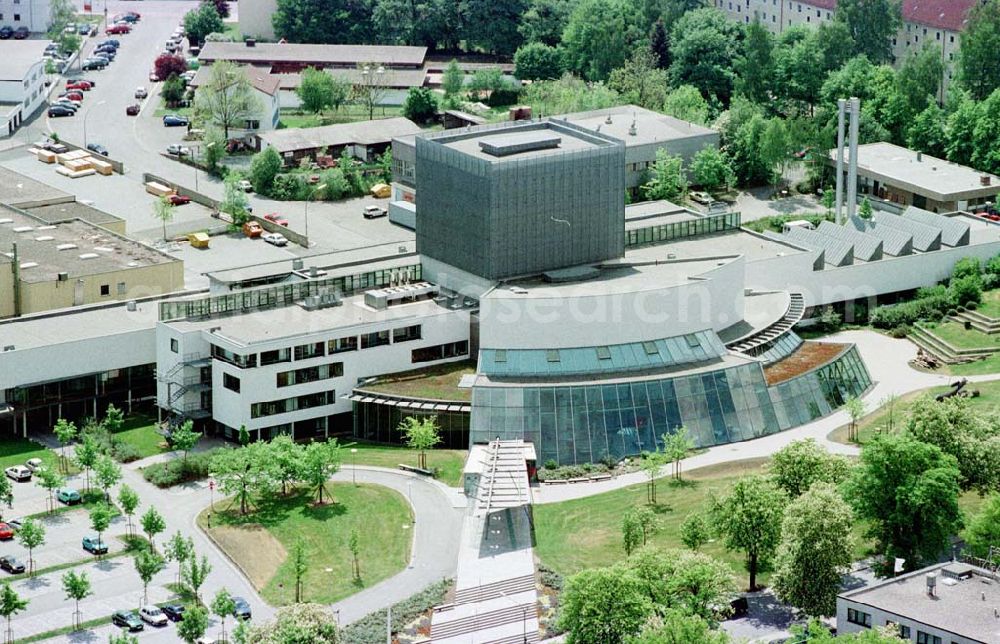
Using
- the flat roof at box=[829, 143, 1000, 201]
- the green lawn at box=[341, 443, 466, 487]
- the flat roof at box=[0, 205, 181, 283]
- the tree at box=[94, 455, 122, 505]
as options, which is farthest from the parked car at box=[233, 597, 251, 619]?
the flat roof at box=[829, 143, 1000, 201]

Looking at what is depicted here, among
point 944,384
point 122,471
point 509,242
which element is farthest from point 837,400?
point 122,471

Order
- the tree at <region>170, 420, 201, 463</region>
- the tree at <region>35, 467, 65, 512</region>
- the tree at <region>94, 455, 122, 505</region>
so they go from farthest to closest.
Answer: the tree at <region>170, 420, 201, 463</region>, the tree at <region>94, 455, 122, 505</region>, the tree at <region>35, 467, 65, 512</region>

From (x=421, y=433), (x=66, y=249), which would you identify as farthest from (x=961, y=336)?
(x=66, y=249)

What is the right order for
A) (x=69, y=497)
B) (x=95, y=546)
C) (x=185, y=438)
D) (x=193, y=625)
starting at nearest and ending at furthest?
(x=193, y=625) → (x=95, y=546) → (x=69, y=497) → (x=185, y=438)

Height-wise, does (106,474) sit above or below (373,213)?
below

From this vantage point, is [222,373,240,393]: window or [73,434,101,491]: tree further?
[222,373,240,393]: window

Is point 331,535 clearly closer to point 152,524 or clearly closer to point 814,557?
point 152,524

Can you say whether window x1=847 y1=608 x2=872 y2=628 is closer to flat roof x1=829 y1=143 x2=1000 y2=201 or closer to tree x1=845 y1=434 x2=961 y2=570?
tree x1=845 y1=434 x2=961 y2=570
